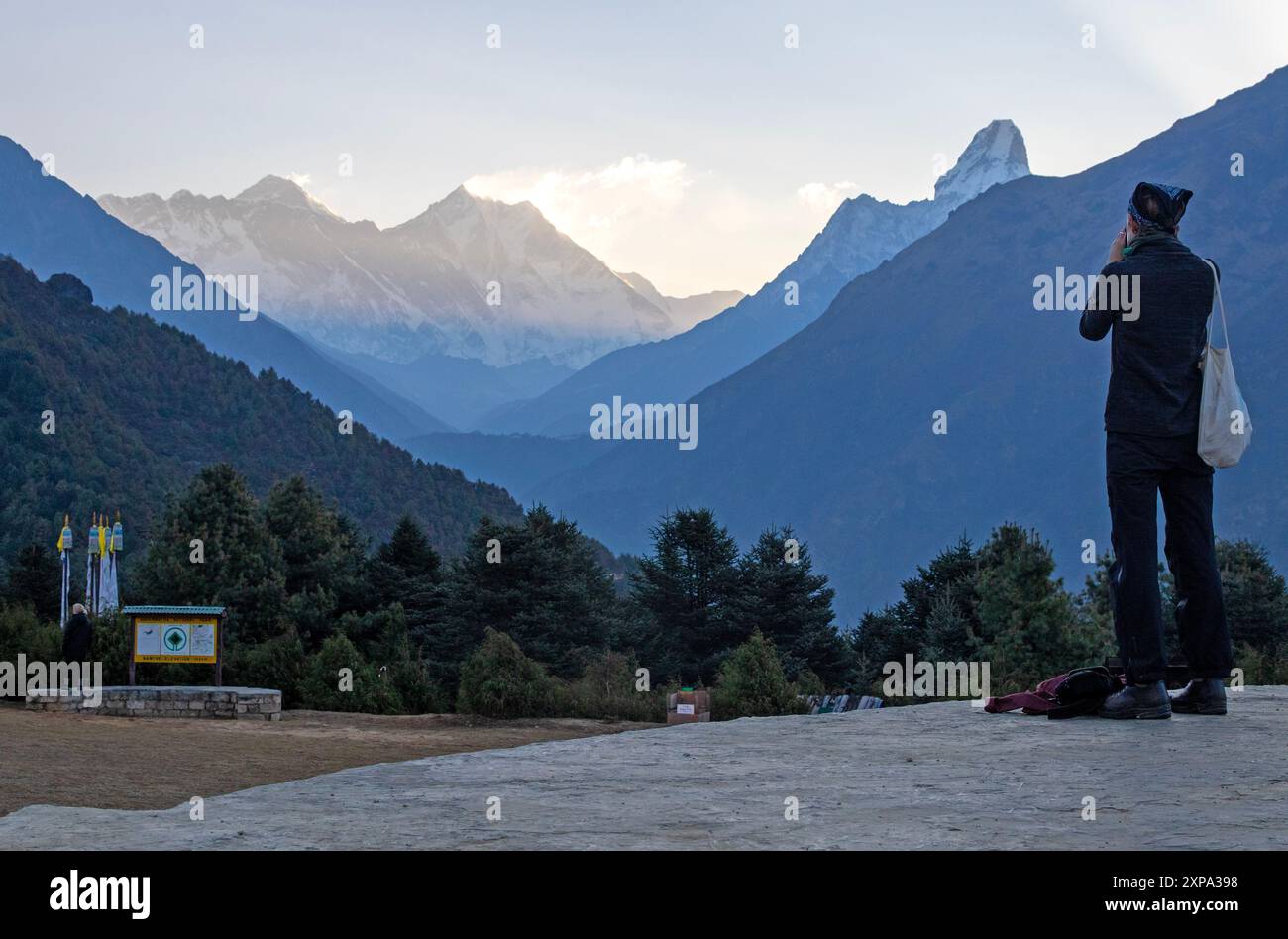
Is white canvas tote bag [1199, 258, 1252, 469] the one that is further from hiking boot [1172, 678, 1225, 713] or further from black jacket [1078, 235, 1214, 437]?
hiking boot [1172, 678, 1225, 713]

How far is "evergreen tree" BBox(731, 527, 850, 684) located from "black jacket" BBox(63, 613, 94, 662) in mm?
17637

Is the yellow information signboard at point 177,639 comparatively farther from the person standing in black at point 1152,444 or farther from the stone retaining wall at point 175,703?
the person standing in black at point 1152,444

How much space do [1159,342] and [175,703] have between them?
1575 cm

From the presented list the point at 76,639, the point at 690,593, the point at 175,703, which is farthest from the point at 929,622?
the point at 76,639

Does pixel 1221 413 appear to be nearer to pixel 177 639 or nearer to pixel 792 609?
pixel 177 639

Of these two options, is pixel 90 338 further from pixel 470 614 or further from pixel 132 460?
pixel 470 614

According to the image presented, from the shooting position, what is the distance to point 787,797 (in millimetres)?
4465

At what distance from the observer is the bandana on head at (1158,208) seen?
6695 millimetres

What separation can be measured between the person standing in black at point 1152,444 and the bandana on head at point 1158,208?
26mm

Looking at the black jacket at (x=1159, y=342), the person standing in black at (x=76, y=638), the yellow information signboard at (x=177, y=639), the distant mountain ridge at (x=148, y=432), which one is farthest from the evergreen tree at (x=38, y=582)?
the distant mountain ridge at (x=148, y=432)

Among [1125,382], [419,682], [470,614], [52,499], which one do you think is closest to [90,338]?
[52,499]

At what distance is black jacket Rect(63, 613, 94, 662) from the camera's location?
20.5 meters

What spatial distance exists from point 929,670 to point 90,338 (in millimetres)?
111056
